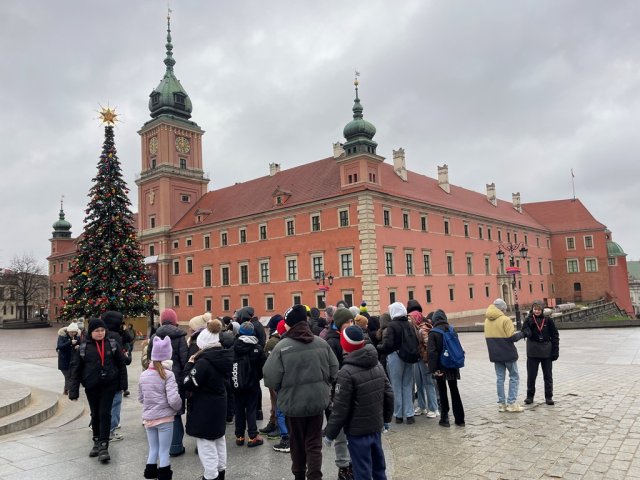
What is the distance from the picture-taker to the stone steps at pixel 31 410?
792 centimetres

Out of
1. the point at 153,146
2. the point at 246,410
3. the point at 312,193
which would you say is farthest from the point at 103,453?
the point at 153,146

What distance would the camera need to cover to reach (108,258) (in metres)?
26.0

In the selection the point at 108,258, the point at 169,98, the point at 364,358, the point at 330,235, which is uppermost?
the point at 169,98

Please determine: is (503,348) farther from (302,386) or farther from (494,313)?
(302,386)

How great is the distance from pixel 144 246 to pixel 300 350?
4846cm

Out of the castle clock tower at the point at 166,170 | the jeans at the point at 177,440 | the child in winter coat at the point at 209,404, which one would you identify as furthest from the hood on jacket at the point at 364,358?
the castle clock tower at the point at 166,170

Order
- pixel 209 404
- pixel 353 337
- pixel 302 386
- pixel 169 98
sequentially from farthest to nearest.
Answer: pixel 169 98
pixel 209 404
pixel 302 386
pixel 353 337

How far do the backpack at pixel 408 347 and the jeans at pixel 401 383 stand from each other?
0.53ft

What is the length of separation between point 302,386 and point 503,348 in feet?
14.9

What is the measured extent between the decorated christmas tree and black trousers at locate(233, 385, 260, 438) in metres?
21.1

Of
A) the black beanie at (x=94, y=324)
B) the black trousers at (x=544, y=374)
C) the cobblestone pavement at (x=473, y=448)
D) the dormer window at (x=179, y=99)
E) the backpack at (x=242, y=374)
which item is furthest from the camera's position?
the dormer window at (x=179, y=99)

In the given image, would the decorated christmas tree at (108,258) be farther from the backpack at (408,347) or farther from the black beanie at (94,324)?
the backpack at (408,347)

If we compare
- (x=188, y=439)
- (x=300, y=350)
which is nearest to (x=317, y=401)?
(x=300, y=350)

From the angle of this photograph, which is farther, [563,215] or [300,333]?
[563,215]
